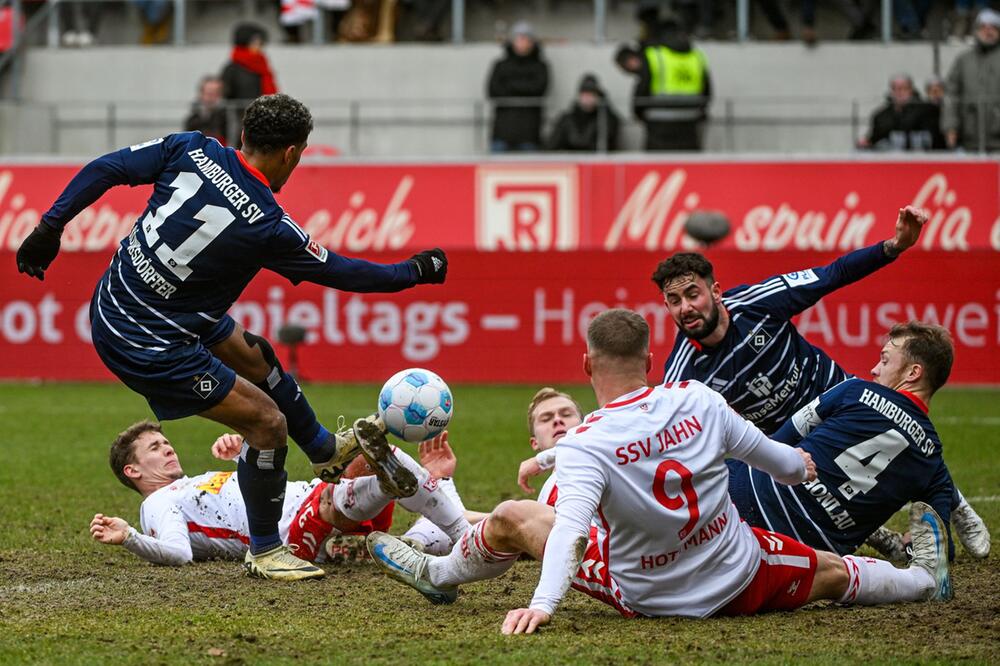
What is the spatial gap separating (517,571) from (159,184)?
7.72 feet

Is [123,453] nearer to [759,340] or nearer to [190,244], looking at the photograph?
[190,244]

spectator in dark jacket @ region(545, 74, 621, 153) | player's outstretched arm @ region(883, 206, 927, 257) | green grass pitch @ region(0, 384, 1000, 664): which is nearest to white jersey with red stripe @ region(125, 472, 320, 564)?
green grass pitch @ region(0, 384, 1000, 664)

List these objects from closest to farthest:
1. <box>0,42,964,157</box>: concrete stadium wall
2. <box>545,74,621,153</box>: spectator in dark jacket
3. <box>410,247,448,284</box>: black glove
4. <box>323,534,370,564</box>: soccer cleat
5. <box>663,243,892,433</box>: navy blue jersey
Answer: <box>410,247,448,284</box>: black glove
<box>323,534,370,564</box>: soccer cleat
<box>663,243,892,433</box>: navy blue jersey
<box>545,74,621,153</box>: spectator in dark jacket
<box>0,42,964,157</box>: concrete stadium wall

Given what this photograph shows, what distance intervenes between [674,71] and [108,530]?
14617 mm

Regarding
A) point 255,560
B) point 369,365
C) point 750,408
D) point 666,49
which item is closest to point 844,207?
point 666,49

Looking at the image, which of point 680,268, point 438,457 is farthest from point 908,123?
point 438,457

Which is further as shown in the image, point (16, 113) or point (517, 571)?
point (16, 113)

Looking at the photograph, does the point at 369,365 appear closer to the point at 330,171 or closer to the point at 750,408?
the point at 330,171

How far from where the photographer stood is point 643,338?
208 inches

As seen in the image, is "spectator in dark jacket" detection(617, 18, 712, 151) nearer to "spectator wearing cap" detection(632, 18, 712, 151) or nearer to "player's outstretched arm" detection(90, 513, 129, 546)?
"spectator wearing cap" detection(632, 18, 712, 151)

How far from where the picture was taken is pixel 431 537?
7.03 m

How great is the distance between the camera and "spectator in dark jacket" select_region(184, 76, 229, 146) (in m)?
19.7

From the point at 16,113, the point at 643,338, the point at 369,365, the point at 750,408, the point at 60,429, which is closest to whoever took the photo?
the point at 643,338

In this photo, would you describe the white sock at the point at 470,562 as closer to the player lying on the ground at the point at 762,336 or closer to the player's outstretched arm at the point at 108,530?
the player's outstretched arm at the point at 108,530
